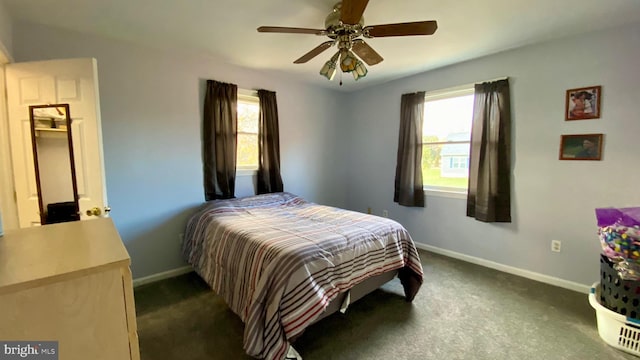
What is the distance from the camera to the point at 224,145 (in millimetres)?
3332

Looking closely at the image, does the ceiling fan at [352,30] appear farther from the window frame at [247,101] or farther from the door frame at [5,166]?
the door frame at [5,166]

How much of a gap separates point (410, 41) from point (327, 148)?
7.32ft

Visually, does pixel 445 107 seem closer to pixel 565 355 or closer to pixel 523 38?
pixel 523 38

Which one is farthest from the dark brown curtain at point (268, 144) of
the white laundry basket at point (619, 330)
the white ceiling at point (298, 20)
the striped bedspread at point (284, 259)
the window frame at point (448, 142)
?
the white laundry basket at point (619, 330)

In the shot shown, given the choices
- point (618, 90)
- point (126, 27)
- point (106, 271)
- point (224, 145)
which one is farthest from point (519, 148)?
point (126, 27)

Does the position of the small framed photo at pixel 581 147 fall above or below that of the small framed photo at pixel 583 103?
below

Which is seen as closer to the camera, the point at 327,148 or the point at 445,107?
the point at 445,107

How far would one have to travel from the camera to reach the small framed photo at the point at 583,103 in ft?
8.19

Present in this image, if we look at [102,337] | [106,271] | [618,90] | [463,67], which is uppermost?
[463,67]

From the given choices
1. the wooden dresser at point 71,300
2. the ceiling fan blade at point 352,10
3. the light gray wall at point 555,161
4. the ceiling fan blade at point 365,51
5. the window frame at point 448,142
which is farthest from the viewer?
the window frame at point 448,142

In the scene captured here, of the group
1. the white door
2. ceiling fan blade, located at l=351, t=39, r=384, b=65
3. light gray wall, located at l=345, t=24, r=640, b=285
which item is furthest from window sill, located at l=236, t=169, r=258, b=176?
light gray wall, located at l=345, t=24, r=640, b=285

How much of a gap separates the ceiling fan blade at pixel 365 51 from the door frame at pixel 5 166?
8.73ft

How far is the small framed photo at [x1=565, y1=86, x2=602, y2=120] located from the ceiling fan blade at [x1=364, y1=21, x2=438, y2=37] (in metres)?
1.84

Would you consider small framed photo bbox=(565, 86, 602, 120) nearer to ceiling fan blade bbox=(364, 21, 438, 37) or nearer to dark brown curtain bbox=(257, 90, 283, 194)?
ceiling fan blade bbox=(364, 21, 438, 37)
